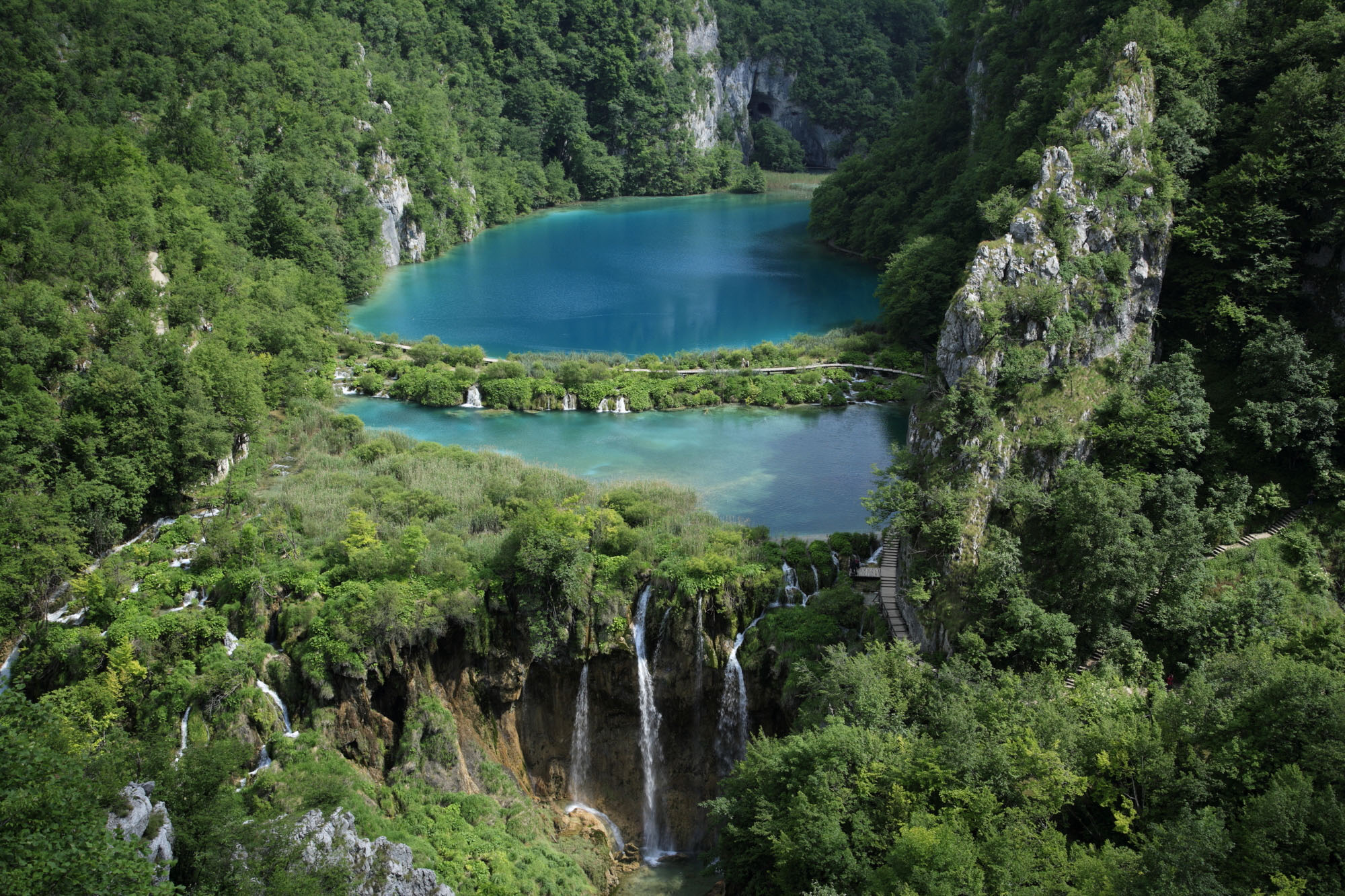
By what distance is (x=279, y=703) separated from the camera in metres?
28.7

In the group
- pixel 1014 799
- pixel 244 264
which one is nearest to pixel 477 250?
pixel 244 264

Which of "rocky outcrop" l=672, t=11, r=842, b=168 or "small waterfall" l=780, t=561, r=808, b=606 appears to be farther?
"rocky outcrop" l=672, t=11, r=842, b=168

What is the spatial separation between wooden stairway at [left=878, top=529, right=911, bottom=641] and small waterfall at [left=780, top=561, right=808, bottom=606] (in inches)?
102

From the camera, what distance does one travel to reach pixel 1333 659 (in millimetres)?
24172

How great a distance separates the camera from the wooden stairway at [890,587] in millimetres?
29312

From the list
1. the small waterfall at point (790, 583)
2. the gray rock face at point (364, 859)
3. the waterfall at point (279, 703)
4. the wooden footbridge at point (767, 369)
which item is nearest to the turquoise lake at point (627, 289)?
the wooden footbridge at point (767, 369)

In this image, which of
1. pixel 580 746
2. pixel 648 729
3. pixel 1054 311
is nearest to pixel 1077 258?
pixel 1054 311

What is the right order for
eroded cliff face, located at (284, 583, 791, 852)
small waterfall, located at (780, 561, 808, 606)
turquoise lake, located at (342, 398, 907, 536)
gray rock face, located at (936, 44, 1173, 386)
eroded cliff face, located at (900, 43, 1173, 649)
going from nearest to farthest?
1. eroded cliff face, located at (284, 583, 791, 852)
2. eroded cliff face, located at (900, 43, 1173, 649)
3. gray rock face, located at (936, 44, 1173, 386)
4. small waterfall, located at (780, 561, 808, 606)
5. turquoise lake, located at (342, 398, 907, 536)

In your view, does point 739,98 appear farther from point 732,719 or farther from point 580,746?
point 580,746

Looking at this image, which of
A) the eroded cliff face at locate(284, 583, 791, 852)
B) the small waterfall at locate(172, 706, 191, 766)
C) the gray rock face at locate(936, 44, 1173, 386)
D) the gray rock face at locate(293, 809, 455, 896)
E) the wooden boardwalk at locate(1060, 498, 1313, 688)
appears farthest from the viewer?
the gray rock face at locate(936, 44, 1173, 386)

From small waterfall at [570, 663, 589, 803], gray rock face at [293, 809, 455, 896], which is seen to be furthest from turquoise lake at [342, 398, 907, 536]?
gray rock face at [293, 809, 455, 896]

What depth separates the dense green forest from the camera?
70.4ft

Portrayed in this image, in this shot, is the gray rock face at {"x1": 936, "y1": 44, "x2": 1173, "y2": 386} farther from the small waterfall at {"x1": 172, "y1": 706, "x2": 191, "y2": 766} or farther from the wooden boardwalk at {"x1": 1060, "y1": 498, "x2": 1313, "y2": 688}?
the small waterfall at {"x1": 172, "y1": 706, "x2": 191, "y2": 766}

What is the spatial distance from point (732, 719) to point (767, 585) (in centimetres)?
435
